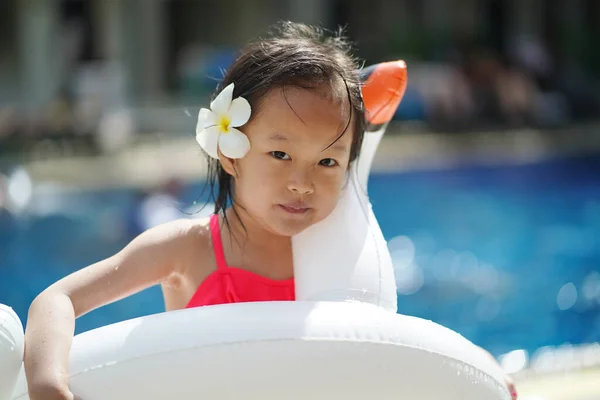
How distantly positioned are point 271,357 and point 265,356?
0.01 m

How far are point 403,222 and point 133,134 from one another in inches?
238

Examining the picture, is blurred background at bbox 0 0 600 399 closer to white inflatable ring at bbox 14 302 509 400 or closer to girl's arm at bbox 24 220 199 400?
girl's arm at bbox 24 220 199 400

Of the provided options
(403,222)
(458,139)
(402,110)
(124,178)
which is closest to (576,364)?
(403,222)

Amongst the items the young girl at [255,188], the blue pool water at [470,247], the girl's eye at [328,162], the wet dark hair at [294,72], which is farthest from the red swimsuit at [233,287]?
the blue pool water at [470,247]

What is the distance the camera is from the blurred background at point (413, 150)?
7387mm

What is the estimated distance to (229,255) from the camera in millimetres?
2434

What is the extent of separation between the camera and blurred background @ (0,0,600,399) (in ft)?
24.2

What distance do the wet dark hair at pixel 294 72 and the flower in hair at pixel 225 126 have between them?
0.03 m

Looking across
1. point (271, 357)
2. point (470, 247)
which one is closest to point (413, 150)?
point (470, 247)

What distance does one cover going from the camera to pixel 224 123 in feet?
7.65

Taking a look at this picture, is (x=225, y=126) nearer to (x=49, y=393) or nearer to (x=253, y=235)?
(x=253, y=235)

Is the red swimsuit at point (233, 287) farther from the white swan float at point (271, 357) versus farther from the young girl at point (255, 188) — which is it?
the white swan float at point (271, 357)

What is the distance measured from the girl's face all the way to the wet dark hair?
28 mm

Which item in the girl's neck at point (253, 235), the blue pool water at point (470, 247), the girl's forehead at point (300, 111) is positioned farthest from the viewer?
the blue pool water at point (470, 247)
